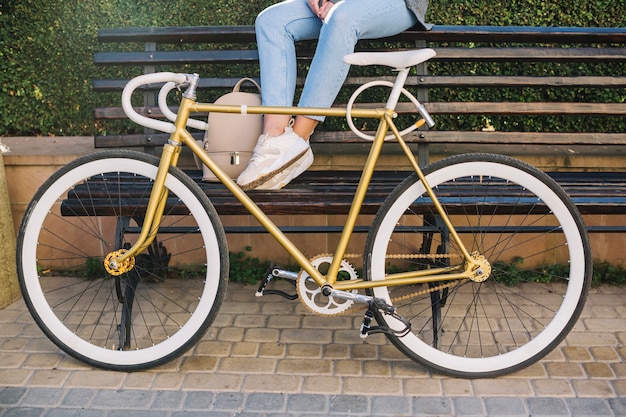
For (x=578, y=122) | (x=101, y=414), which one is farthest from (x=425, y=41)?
(x=101, y=414)

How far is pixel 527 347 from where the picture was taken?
334cm

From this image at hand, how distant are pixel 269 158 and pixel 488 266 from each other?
3.34 feet

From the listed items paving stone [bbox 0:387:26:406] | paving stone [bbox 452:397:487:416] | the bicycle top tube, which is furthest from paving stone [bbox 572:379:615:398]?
paving stone [bbox 0:387:26:406]

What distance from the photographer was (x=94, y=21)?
483 cm

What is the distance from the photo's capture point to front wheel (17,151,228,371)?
329 cm

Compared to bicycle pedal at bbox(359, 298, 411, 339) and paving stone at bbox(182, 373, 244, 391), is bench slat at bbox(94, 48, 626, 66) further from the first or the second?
paving stone at bbox(182, 373, 244, 391)

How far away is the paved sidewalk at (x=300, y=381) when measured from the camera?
10.3ft

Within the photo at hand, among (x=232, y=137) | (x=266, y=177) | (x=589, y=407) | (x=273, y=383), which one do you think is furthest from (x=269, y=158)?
(x=589, y=407)

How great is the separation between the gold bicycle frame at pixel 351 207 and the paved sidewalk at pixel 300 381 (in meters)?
0.42

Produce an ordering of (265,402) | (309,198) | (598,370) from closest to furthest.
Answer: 1. (265,402)
2. (598,370)
3. (309,198)

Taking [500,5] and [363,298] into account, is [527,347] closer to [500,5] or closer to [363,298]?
[363,298]

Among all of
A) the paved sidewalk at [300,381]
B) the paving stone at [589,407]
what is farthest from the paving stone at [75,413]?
the paving stone at [589,407]

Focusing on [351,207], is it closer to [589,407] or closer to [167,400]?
[167,400]

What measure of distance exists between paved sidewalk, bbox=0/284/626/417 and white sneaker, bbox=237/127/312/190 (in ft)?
2.54
